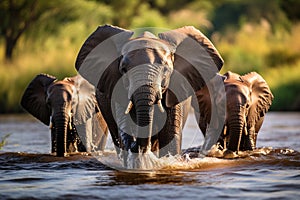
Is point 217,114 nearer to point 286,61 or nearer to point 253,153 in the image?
point 253,153

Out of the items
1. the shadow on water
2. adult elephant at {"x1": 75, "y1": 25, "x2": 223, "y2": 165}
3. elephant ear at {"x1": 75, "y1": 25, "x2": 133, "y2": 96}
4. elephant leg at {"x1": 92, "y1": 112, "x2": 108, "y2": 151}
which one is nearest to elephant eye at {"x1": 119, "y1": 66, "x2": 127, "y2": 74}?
adult elephant at {"x1": 75, "y1": 25, "x2": 223, "y2": 165}

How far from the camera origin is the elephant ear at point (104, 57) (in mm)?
8320

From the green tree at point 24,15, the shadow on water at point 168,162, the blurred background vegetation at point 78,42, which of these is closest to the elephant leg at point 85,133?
the shadow on water at point 168,162

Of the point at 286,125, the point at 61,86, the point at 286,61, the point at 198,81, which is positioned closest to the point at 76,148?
the point at 61,86

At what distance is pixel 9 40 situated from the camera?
28.0 metres

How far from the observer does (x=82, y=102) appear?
36.0 feet

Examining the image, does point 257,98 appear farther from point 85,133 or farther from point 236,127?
point 85,133

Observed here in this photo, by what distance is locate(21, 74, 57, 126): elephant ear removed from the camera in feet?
36.7

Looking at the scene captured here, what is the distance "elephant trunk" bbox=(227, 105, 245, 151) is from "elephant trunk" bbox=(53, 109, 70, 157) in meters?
2.04

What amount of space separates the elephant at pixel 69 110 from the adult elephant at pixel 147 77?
1345mm

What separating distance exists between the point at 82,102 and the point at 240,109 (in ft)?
7.68

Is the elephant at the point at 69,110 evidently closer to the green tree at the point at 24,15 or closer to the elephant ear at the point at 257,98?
the elephant ear at the point at 257,98

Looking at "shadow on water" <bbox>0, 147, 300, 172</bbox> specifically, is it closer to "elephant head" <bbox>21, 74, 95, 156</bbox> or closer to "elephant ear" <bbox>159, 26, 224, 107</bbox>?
"elephant head" <bbox>21, 74, 95, 156</bbox>

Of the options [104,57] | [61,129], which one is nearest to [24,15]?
[61,129]
